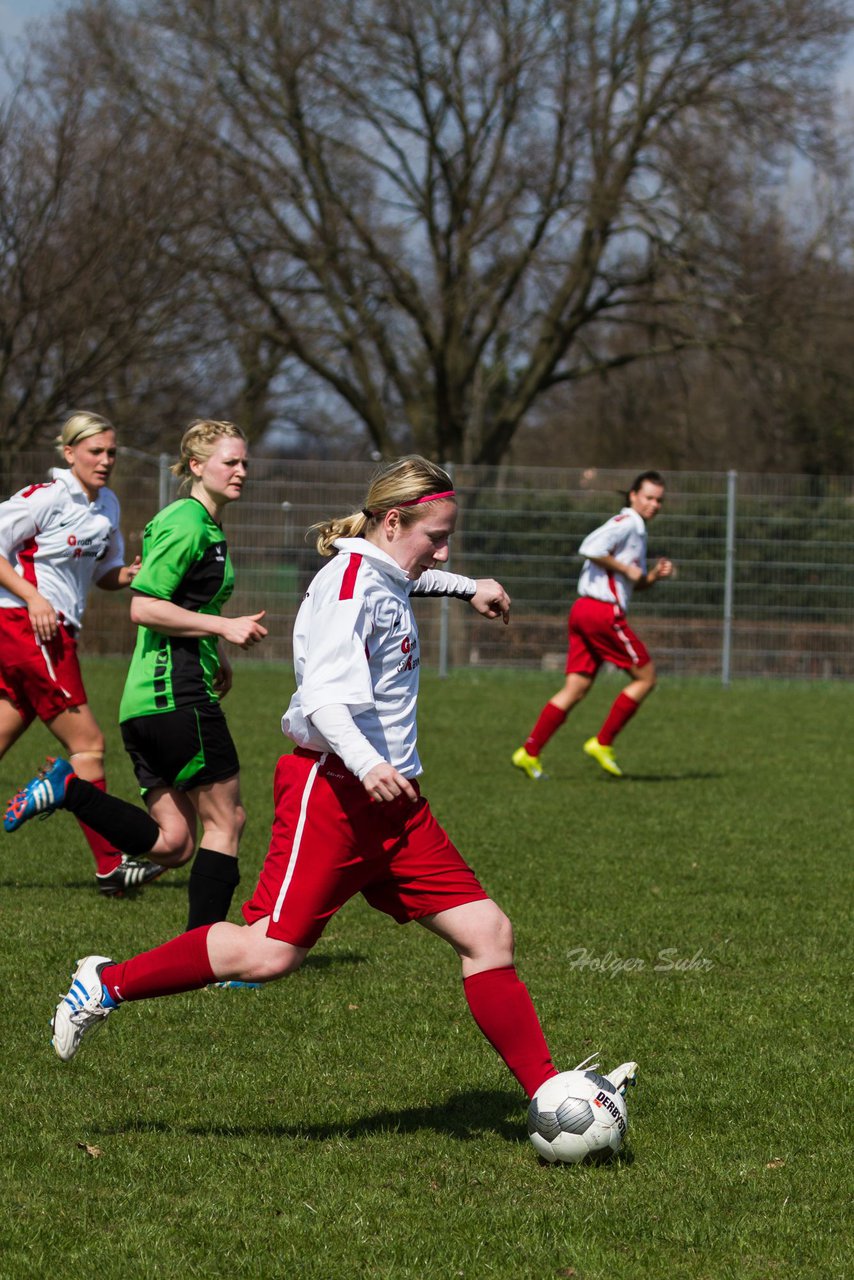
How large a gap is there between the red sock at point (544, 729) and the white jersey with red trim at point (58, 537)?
15.5ft

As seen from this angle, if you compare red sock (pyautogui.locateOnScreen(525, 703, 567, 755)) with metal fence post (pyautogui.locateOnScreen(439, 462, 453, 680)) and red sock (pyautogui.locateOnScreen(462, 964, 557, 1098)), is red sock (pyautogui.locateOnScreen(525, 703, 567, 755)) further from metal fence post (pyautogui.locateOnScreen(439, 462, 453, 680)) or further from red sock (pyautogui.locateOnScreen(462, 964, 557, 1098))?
metal fence post (pyautogui.locateOnScreen(439, 462, 453, 680))

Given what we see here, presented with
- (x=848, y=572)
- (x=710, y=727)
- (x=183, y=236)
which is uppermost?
(x=183, y=236)

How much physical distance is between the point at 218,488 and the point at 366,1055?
2.04m

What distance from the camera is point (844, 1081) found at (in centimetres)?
446

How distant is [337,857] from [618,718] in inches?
299

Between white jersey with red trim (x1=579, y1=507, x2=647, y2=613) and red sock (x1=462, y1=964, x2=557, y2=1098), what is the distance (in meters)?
7.25

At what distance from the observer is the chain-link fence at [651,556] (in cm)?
2041

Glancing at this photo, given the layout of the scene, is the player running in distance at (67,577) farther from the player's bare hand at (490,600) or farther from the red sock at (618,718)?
the red sock at (618,718)

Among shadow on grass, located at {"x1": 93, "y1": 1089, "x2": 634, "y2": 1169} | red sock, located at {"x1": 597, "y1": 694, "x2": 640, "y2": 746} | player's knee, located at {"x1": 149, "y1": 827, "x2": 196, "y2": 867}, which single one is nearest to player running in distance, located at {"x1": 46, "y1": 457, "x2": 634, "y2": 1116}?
shadow on grass, located at {"x1": 93, "y1": 1089, "x2": 634, "y2": 1169}

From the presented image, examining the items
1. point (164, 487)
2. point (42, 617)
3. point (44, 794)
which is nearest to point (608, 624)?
point (42, 617)

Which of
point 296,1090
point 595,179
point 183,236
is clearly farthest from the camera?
point 595,179

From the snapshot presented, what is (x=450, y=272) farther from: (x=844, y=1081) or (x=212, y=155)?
(x=844, y=1081)

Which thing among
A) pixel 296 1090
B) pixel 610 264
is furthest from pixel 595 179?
pixel 296 1090

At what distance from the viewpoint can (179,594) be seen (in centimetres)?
558
